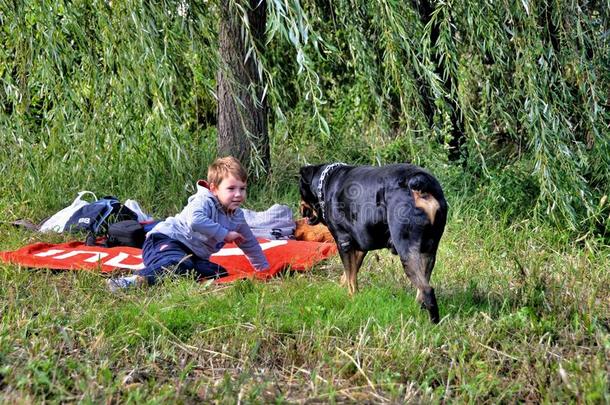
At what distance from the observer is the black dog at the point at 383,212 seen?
3.68 meters

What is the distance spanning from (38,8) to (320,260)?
2225 mm

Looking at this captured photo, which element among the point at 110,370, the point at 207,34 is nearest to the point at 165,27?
the point at 207,34

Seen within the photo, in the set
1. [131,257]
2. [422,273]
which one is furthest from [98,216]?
[422,273]

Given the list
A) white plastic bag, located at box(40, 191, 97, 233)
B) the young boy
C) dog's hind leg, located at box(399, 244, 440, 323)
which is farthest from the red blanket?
dog's hind leg, located at box(399, 244, 440, 323)

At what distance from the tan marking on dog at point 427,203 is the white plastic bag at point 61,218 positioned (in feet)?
11.1

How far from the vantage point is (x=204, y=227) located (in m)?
4.83

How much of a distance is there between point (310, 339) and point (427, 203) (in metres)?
0.78

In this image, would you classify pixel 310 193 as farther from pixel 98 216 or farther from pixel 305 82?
pixel 98 216

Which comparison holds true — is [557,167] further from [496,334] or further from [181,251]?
[181,251]

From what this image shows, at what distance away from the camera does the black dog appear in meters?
3.68

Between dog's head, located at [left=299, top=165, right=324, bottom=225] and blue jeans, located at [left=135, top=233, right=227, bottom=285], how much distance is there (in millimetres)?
637

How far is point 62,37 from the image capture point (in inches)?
184

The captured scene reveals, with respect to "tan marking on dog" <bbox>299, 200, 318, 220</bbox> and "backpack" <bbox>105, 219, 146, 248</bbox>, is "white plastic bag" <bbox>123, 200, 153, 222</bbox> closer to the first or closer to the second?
"backpack" <bbox>105, 219, 146, 248</bbox>

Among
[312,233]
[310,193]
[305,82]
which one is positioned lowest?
[312,233]
